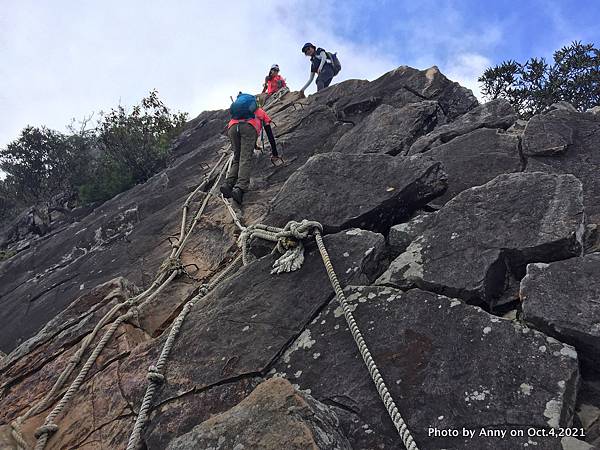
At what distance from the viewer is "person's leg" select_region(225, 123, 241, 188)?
933 cm

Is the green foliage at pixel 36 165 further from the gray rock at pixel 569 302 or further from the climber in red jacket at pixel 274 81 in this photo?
the gray rock at pixel 569 302

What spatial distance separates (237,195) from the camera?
8.97 meters

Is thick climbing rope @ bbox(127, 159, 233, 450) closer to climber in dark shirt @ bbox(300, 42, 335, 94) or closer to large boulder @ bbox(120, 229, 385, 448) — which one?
→ large boulder @ bbox(120, 229, 385, 448)

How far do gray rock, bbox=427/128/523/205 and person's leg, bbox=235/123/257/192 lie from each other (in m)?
3.81

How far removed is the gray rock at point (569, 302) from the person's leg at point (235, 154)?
6.70 metres

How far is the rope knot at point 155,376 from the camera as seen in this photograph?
14.0 ft

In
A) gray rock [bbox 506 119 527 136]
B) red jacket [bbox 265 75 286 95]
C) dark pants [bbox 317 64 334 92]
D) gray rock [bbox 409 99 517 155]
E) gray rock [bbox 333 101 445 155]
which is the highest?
red jacket [bbox 265 75 286 95]

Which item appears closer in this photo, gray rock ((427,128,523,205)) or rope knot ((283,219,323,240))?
rope knot ((283,219,323,240))

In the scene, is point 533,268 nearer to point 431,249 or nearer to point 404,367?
point 431,249

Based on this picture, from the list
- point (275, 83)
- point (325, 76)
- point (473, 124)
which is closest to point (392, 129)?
point (473, 124)

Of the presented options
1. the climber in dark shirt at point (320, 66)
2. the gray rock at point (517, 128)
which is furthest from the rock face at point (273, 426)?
the climber in dark shirt at point (320, 66)

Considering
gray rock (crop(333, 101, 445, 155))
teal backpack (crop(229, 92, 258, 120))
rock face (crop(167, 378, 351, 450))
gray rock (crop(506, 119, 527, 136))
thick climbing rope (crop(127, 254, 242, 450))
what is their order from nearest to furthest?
rock face (crop(167, 378, 351, 450))
thick climbing rope (crop(127, 254, 242, 450))
gray rock (crop(506, 119, 527, 136))
gray rock (crop(333, 101, 445, 155))
teal backpack (crop(229, 92, 258, 120))

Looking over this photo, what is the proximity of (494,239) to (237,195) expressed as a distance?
5.65 metres

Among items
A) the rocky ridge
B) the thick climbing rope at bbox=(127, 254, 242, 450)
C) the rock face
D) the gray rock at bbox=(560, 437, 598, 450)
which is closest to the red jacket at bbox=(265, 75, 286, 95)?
the rocky ridge
